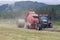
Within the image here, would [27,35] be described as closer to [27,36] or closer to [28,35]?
[28,35]

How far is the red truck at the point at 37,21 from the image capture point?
47.4 ft

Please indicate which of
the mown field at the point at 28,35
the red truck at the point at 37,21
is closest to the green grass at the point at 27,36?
the mown field at the point at 28,35

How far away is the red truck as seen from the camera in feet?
47.4

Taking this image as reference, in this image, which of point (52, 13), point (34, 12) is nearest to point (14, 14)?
point (34, 12)

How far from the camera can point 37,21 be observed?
15.0 meters

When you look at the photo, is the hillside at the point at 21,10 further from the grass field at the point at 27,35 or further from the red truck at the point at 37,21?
the grass field at the point at 27,35

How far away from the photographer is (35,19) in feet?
50.5

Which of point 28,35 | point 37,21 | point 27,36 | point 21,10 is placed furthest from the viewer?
point 21,10

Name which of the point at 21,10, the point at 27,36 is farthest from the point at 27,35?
the point at 21,10

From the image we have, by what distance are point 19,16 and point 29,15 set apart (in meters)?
0.96

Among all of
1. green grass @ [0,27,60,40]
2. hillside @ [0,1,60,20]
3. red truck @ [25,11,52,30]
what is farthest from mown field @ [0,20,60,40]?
hillside @ [0,1,60,20]

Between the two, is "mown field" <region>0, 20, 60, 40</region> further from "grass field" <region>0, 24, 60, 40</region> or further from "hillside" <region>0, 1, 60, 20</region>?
"hillside" <region>0, 1, 60, 20</region>

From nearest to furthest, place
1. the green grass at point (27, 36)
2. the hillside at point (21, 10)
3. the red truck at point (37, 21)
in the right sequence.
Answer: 1. the green grass at point (27, 36)
2. the red truck at point (37, 21)
3. the hillside at point (21, 10)

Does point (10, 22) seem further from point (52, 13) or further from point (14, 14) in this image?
point (52, 13)
